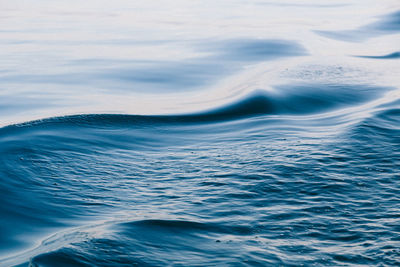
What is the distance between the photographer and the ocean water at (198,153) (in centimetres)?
534

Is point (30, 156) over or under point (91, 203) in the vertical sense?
over

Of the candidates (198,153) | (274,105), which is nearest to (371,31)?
(274,105)

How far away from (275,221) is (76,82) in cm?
820

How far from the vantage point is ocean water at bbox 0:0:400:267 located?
17.5ft

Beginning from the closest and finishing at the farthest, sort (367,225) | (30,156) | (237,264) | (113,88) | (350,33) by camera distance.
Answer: (237,264)
(367,225)
(30,156)
(113,88)
(350,33)

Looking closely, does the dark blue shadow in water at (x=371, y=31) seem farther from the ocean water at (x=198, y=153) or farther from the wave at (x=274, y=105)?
the wave at (x=274, y=105)

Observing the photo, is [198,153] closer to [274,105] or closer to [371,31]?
[274,105]

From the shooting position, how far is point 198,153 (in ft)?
26.7

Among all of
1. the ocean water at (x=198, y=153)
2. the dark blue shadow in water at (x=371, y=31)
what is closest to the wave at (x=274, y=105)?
the ocean water at (x=198, y=153)

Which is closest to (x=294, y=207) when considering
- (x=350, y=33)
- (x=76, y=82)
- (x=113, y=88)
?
(x=113, y=88)

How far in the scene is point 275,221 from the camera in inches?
224

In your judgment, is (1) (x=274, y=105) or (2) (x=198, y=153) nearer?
(2) (x=198, y=153)

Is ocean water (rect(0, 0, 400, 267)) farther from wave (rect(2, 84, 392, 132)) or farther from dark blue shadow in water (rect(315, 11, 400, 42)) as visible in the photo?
dark blue shadow in water (rect(315, 11, 400, 42))

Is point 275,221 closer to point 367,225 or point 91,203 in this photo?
point 367,225
